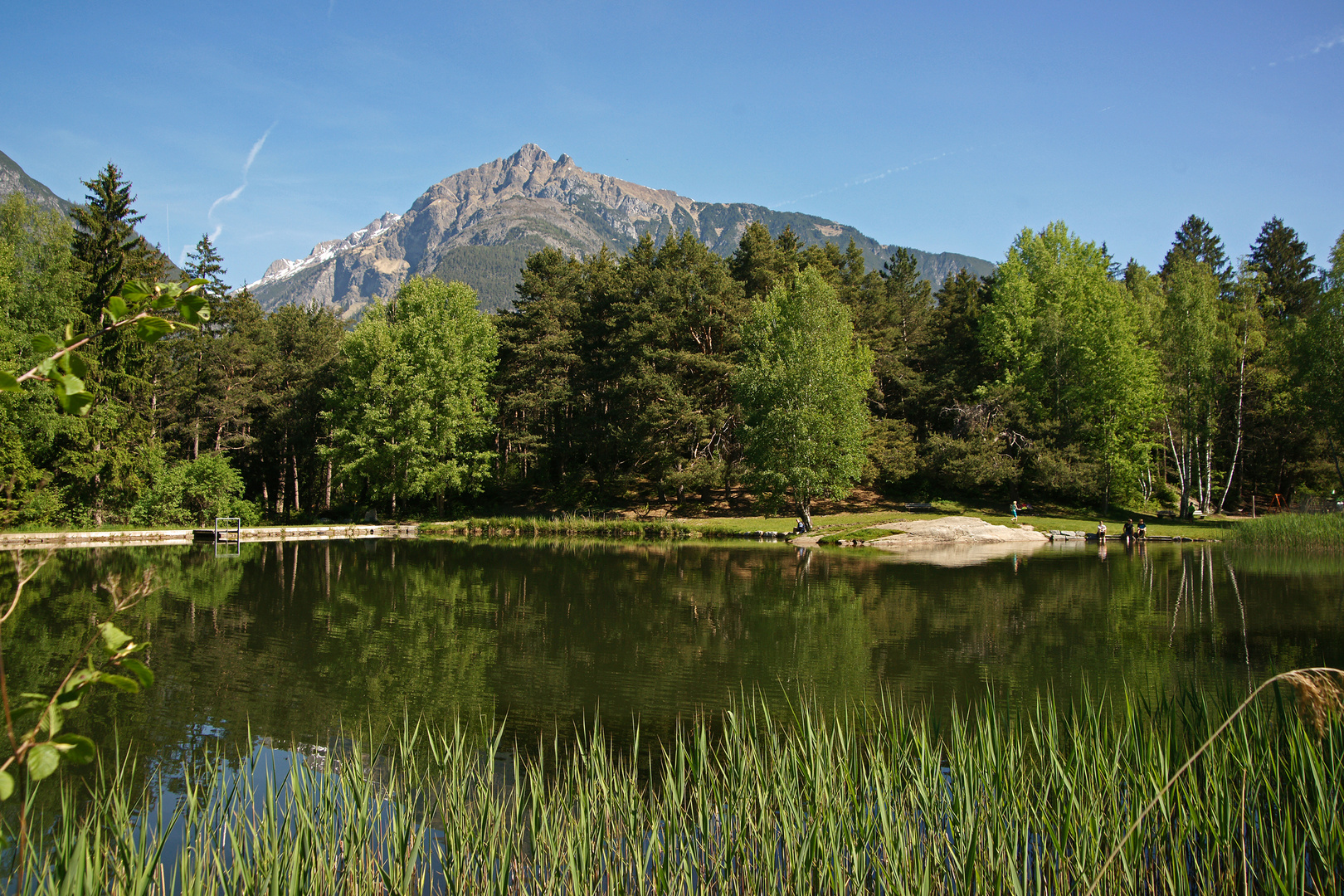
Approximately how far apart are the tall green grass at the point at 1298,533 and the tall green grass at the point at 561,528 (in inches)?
846

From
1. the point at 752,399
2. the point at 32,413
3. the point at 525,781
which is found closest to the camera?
the point at 525,781

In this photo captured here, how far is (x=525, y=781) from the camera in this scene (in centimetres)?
757

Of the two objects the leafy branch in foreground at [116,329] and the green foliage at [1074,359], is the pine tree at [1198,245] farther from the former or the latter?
the leafy branch in foreground at [116,329]

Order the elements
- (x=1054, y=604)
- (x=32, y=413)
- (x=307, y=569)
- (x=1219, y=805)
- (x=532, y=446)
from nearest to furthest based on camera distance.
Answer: (x=1219, y=805) < (x=1054, y=604) < (x=307, y=569) < (x=32, y=413) < (x=532, y=446)

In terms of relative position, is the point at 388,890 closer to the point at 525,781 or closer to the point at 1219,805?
the point at 525,781

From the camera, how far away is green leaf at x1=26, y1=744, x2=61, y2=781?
1701mm

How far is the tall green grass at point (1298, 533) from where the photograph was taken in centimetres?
2601

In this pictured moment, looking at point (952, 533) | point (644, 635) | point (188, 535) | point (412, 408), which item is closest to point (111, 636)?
point (644, 635)

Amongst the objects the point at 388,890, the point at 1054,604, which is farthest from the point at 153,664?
the point at 1054,604

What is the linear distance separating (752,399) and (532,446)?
567 inches

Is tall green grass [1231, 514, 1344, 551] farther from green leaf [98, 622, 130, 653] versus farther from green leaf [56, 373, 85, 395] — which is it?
green leaf [56, 373, 85, 395]

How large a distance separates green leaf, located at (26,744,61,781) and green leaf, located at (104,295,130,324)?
0.95m

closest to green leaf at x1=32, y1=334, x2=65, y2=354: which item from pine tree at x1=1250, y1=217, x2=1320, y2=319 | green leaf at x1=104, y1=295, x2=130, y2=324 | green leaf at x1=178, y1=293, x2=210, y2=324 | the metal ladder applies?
green leaf at x1=104, y1=295, x2=130, y2=324

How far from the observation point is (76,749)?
6.10 feet
